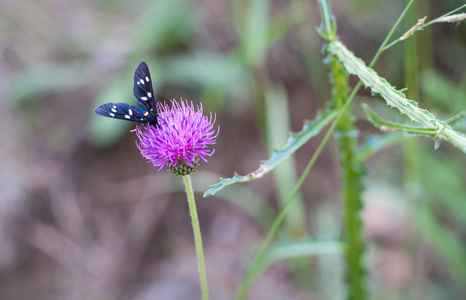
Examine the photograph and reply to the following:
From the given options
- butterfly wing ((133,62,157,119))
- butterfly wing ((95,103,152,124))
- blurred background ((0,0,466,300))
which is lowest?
butterfly wing ((95,103,152,124))

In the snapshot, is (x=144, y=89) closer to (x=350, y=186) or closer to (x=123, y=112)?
(x=123, y=112)

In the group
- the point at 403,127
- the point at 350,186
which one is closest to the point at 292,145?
the point at 403,127

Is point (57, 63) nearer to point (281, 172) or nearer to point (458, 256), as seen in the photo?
point (281, 172)

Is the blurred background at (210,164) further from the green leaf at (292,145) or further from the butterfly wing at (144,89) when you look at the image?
the butterfly wing at (144,89)

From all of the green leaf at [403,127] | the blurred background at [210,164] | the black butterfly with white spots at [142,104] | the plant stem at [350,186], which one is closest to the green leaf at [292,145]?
the plant stem at [350,186]

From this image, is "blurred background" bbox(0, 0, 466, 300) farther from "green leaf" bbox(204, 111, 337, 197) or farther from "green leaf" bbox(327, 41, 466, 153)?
"green leaf" bbox(327, 41, 466, 153)

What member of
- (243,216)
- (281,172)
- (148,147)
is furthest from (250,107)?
(148,147)

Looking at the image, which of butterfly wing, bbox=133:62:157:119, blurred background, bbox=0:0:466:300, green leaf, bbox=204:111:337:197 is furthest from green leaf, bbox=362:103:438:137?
blurred background, bbox=0:0:466:300
